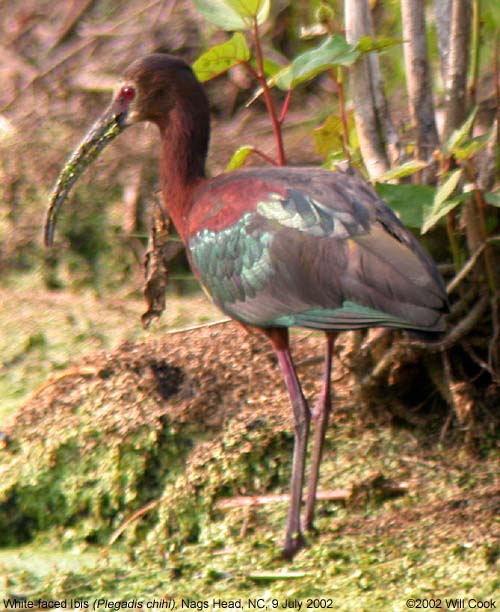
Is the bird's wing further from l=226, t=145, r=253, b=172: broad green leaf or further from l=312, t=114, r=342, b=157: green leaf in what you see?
l=312, t=114, r=342, b=157: green leaf

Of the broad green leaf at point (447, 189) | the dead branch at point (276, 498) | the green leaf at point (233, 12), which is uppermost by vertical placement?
the green leaf at point (233, 12)

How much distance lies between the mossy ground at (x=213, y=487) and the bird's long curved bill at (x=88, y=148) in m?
0.69

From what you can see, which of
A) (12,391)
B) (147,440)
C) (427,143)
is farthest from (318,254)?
(12,391)

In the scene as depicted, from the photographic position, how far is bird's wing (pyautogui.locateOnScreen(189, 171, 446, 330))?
3.76 metres

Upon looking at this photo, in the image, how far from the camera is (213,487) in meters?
4.52

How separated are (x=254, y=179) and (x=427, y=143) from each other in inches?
29.3

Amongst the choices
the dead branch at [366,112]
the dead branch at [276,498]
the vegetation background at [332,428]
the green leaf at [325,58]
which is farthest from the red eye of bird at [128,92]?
the dead branch at [276,498]

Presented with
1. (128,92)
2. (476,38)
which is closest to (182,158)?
(128,92)

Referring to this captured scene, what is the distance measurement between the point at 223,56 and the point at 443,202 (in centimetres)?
101

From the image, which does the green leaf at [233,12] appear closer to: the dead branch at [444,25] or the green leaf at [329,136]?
the green leaf at [329,136]

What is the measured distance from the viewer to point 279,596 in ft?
12.4

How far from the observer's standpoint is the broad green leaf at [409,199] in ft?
13.8

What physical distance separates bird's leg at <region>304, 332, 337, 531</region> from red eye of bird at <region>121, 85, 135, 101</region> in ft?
4.02

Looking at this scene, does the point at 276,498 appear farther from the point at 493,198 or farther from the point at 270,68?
the point at 270,68
